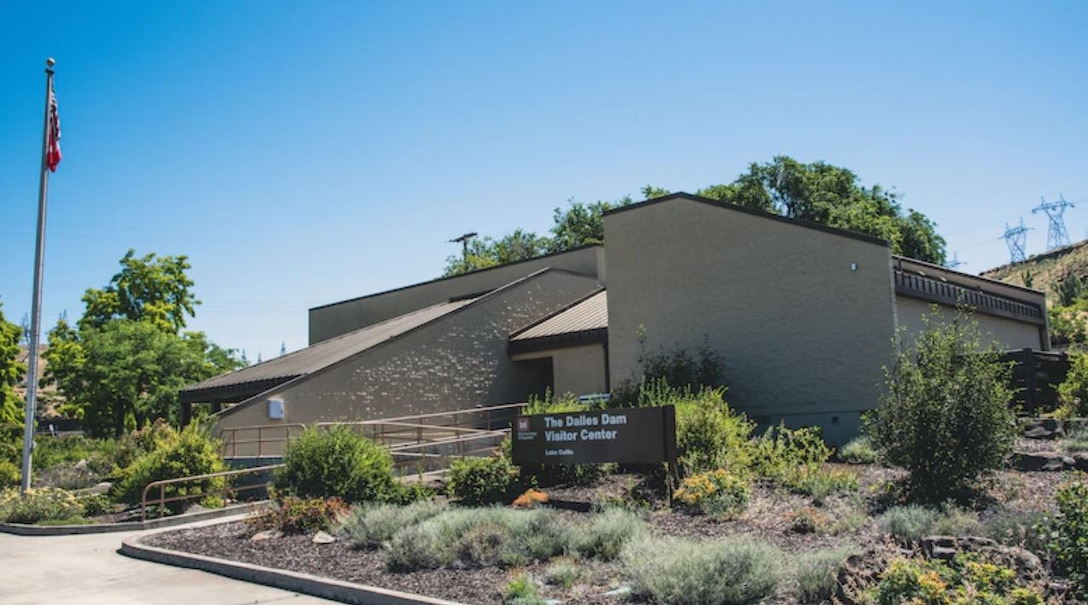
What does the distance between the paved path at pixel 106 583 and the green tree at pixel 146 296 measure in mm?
38344

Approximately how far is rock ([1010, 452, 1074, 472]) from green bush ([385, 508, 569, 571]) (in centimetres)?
764

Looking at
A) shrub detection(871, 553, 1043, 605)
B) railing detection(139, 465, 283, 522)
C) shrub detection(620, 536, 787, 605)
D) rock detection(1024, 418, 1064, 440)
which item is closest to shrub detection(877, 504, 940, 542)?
shrub detection(620, 536, 787, 605)

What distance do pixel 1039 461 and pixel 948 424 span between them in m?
3.24

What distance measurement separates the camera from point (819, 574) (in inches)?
324

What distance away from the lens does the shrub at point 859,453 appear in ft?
54.6

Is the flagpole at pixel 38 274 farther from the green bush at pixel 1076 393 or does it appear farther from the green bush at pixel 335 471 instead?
the green bush at pixel 1076 393

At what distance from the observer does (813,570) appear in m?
8.31

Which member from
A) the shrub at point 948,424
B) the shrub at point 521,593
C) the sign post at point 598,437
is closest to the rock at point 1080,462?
the shrub at point 948,424

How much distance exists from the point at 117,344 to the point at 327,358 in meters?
19.1

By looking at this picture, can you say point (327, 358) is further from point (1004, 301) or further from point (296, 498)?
point (1004, 301)

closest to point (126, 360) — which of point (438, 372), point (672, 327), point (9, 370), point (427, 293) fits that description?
point (9, 370)

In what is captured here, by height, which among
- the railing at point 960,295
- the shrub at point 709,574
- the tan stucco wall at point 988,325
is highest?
the railing at point 960,295

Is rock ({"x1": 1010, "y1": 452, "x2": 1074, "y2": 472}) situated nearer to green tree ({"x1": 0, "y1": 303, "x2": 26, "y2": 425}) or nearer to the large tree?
the large tree

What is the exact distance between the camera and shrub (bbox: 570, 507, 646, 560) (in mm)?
10484
